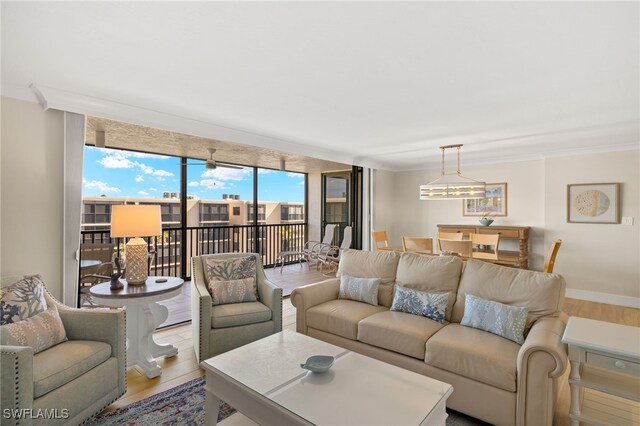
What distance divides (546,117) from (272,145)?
3247 millimetres

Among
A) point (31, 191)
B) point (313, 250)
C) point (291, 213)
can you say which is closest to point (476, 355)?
point (31, 191)

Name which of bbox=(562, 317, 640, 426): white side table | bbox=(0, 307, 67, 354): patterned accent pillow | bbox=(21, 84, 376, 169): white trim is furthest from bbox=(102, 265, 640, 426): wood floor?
bbox=(21, 84, 376, 169): white trim

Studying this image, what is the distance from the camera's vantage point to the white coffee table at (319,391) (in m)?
1.48

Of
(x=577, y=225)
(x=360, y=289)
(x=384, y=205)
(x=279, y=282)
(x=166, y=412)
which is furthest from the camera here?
(x=384, y=205)

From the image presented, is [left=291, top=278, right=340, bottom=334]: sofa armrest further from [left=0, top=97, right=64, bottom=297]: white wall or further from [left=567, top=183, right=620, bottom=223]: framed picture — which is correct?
[left=567, top=183, right=620, bottom=223]: framed picture

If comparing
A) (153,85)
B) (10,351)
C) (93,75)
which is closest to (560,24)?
(153,85)

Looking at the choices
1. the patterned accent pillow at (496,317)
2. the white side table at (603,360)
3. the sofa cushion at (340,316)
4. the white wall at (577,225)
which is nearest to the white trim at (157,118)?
the sofa cushion at (340,316)

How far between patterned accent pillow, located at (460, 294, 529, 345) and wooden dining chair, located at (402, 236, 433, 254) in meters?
2.11

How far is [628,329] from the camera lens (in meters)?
1.99

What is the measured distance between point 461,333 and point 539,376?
1.81 ft

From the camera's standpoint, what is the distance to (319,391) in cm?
165

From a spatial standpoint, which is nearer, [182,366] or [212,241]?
[182,366]

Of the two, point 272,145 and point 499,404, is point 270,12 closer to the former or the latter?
point 499,404

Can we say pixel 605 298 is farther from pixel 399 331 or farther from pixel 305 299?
pixel 305 299
